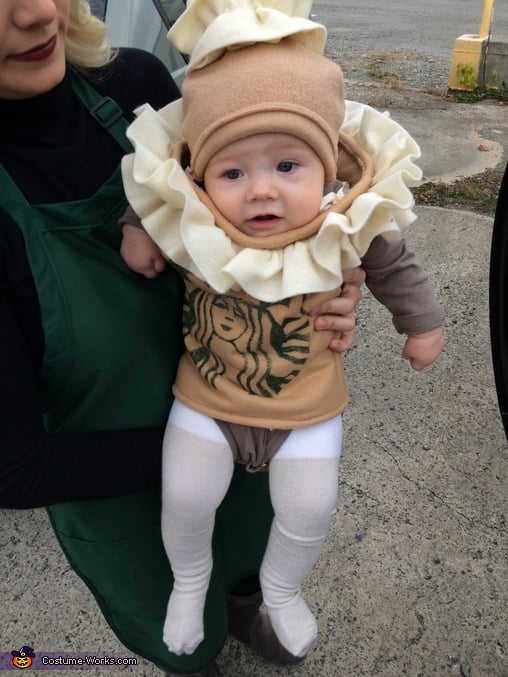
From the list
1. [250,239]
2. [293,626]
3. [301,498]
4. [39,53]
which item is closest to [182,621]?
[293,626]

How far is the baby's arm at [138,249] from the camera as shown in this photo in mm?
1201

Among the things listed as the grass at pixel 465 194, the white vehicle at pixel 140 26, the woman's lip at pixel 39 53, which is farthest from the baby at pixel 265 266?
the grass at pixel 465 194

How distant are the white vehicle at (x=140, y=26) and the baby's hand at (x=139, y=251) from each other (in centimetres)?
148

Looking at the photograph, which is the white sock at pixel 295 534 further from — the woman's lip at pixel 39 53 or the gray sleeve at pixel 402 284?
the woman's lip at pixel 39 53

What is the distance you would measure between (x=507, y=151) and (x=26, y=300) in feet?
17.0

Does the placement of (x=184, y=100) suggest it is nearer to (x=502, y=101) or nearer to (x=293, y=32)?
(x=293, y=32)

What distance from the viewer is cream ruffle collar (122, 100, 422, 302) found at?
115 cm

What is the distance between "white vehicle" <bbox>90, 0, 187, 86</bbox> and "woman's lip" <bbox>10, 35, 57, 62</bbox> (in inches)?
57.8

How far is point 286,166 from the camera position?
46.8 inches

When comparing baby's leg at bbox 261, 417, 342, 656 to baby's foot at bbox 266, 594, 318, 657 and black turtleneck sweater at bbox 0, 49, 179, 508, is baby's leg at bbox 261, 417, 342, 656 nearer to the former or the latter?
baby's foot at bbox 266, 594, 318, 657

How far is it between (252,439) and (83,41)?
2.63ft

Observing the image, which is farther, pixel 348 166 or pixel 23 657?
pixel 23 657

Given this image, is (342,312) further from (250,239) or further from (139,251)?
(139,251)

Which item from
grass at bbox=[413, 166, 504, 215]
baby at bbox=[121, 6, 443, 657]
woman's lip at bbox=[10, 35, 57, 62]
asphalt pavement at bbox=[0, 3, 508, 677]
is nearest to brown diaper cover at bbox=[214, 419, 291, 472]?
baby at bbox=[121, 6, 443, 657]
